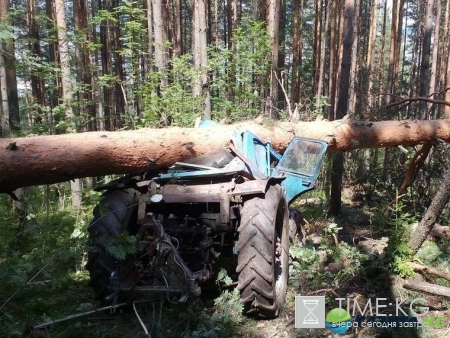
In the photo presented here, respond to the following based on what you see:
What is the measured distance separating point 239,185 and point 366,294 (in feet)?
6.75

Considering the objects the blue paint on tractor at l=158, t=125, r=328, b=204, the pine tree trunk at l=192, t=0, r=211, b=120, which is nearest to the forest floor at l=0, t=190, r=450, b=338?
the blue paint on tractor at l=158, t=125, r=328, b=204

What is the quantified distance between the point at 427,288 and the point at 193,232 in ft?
9.01

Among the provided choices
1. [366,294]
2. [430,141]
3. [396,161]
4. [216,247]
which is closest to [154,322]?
[216,247]

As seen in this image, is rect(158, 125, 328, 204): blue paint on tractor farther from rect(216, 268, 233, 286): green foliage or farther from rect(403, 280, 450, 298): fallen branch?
rect(403, 280, 450, 298): fallen branch

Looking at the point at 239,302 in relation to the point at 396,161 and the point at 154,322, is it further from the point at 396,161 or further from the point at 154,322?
the point at 396,161

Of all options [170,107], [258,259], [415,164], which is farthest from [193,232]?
[170,107]

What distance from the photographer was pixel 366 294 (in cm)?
443

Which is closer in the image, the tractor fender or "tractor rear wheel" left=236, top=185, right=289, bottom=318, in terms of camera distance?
"tractor rear wheel" left=236, top=185, right=289, bottom=318

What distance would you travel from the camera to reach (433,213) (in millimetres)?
4855

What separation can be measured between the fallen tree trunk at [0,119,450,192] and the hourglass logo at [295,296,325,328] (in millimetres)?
2499

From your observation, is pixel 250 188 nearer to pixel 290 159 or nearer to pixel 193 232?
pixel 193 232

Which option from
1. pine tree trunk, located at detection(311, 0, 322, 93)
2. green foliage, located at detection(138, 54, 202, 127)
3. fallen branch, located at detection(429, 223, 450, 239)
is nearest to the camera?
fallen branch, located at detection(429, 223, 450, 239)

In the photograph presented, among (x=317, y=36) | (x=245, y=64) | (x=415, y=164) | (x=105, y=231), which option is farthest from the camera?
(x=317, y=36)

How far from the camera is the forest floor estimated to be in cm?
354
